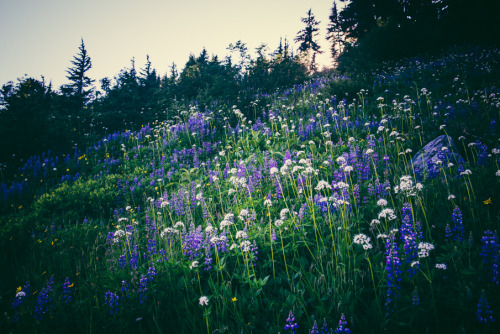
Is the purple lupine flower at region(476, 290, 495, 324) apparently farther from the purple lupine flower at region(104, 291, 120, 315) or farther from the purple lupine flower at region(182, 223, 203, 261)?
the purple lupine flower at region(104, 291, 120, 315)

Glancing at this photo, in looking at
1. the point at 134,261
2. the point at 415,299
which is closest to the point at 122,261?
the point at 134,261

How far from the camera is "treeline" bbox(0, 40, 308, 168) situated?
9828 mm

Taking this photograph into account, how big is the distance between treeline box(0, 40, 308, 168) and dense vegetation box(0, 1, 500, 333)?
201 millimetres

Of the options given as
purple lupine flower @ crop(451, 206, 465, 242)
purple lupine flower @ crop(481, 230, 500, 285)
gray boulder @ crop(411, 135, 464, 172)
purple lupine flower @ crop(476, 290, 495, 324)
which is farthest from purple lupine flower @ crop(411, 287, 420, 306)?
gray boulder @ crop(411, 135, 464, 172)

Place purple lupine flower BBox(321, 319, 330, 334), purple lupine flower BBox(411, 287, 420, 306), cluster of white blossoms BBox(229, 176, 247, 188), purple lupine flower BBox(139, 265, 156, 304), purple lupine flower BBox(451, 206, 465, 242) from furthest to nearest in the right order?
cluster of white blossoms BBox(229, 176, 247, 188), purple lupine flower BBox(139, 265, 156, 304), purple lupine flower BBox(451, 206, 465, 242), purple lupine flower BBox(411, 287, 420, 306), purple lupine flower BBox(321, 319, 330, 334)

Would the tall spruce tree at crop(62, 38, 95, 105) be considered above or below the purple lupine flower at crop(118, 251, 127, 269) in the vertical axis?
above

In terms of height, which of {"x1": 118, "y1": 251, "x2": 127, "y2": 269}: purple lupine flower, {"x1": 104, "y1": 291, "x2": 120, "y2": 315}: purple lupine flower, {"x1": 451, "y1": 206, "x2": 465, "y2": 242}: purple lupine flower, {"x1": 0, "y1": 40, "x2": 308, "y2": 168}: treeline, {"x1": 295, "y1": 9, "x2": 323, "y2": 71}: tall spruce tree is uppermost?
{"x1": 295, "y1": 9, "x2": 323, "y2": 71}: tall spruce tree

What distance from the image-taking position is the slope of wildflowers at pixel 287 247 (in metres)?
2.02

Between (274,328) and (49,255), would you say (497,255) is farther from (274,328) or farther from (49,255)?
(49,255)

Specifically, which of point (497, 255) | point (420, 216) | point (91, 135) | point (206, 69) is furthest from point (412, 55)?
point (91, 135)

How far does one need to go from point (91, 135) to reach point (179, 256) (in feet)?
43.9

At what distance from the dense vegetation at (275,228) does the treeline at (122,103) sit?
201 millimetres

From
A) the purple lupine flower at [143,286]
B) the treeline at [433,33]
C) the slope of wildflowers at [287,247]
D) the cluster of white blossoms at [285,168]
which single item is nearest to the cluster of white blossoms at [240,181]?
the slope of wildflowers at [287,247]

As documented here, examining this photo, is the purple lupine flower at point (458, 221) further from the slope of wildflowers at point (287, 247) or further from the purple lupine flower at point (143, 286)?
the purple lupine flower at point (143, 286)
